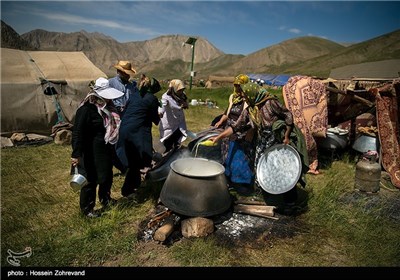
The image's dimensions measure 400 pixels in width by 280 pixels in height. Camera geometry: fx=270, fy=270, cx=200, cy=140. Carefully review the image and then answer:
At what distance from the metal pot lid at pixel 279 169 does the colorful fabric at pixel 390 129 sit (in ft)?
9.83

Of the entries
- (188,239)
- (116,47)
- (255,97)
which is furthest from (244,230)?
(116,47)

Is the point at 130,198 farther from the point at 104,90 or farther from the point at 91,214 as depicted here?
the point at 104,90

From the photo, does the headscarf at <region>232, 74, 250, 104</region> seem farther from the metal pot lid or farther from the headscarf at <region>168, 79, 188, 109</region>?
the headscarf at <region>168, 79, 188, 109</region>

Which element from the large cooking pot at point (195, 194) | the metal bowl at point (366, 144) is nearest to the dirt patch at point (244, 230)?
the large cooking pot at point (195, 194)

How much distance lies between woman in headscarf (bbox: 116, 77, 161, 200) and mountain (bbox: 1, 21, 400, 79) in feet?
95.6

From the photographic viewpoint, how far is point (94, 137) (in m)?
3.62

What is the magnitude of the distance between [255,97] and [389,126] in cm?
344

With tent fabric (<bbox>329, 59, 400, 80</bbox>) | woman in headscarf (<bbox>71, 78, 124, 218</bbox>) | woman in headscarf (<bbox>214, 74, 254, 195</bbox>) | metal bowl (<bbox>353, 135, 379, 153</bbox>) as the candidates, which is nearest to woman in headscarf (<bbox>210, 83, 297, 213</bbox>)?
woman in headscarf (<bbox>214, 74, 254, 195</bbox>)

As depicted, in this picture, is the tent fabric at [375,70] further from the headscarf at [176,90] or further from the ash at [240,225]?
the ash at [240,225]

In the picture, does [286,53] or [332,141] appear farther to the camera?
[286,53]

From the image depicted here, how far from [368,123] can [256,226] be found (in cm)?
512

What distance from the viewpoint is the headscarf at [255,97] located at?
4043mm

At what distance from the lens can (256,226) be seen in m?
3.72

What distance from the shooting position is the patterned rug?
554cm
